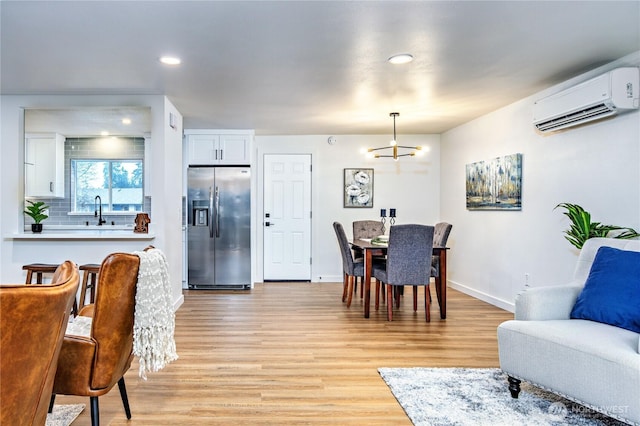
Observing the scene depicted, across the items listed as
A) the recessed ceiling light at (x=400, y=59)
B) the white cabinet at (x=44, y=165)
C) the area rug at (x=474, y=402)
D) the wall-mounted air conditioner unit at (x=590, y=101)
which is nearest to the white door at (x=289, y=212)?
the white cabinet at (x=44, y=165)

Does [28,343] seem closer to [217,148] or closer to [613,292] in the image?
[613,292]

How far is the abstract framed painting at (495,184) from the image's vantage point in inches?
171

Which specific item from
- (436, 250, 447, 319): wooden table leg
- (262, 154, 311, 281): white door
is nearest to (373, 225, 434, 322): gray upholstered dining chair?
(436, 250, 447, 319): wooden table leg

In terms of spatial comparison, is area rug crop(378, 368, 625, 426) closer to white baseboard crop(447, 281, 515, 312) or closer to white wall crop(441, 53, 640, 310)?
white wall crop(441, 53, 640, 310)

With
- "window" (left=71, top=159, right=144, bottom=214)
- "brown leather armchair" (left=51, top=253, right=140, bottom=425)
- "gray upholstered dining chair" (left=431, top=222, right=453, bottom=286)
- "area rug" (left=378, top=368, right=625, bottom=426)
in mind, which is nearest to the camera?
"brown leather armchair" (left=51, top=253, right=140, bottom=425)

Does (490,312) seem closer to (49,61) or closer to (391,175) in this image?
(391,175)

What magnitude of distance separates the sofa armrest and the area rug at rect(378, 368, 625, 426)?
1.50 feet

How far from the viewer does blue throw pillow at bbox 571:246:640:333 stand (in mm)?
2141

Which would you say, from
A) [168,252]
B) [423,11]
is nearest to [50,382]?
[423,11]

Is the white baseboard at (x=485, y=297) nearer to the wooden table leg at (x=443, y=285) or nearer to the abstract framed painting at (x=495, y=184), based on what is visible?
the wooden table leg at (x=443, y=285)

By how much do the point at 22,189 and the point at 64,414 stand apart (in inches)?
117

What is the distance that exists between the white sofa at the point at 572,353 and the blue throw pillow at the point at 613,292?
5cm

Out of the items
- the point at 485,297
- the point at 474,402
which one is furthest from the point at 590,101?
the point at 485,297

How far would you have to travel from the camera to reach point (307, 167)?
6.41 metres
